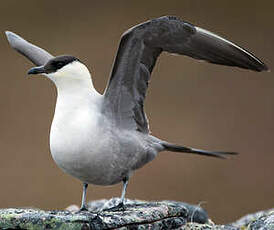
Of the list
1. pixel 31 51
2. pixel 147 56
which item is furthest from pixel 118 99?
pixel 31 51

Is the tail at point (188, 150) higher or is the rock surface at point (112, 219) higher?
the tail at point (188, 150)

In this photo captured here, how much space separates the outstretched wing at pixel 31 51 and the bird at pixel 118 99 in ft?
1.35

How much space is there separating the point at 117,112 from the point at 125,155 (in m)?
0.20

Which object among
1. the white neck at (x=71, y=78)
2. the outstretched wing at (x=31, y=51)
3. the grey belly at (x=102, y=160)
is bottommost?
the grey belly at (x=102, y=160)

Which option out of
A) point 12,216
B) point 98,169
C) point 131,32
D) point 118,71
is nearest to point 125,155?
point 98,169

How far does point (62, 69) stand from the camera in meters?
2.34

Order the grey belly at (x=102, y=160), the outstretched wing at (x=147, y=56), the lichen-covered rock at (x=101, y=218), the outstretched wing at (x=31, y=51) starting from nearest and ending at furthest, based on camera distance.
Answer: the lichen-covered rock at (x=101, y=218), the grey belly at (x=102, y=160), the outstretched wing at (x=147, y=56), the outstretched wing at (x=31, y=51)

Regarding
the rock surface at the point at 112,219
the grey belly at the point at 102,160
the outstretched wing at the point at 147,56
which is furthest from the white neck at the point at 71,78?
the rock surface at the point at 112,219

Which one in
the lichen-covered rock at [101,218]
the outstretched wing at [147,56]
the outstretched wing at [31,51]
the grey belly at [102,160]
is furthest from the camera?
the outstretched wing at [31,51]

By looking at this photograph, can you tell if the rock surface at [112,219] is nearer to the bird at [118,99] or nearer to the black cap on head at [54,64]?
the bird at [118,99]

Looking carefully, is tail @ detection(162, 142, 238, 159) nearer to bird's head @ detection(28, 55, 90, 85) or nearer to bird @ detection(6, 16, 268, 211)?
bird @ detection(6, 16, 268, 211)

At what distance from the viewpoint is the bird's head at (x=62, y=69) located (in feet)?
7.67

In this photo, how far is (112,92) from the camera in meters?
2.43

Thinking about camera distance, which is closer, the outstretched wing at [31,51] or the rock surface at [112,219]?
the rock surface at [112,219]
